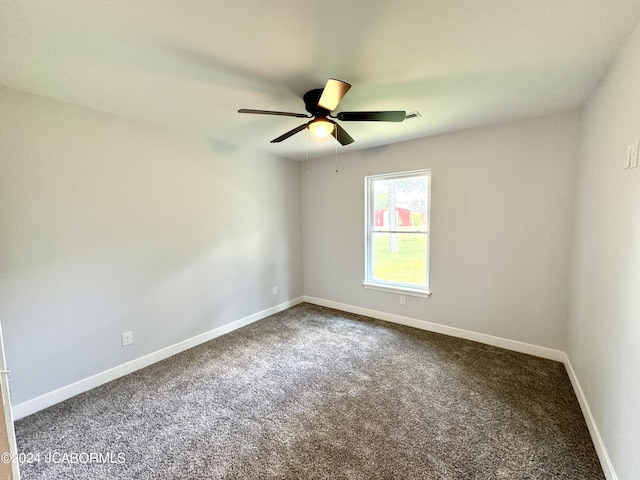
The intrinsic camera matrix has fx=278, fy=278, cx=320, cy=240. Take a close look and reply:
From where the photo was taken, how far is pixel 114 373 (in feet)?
8.09

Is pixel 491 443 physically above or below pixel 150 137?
below

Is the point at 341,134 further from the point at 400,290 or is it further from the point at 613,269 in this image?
the point at 400,290

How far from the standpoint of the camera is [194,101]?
2191 mm

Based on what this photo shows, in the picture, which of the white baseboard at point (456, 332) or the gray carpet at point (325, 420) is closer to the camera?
the gray carpet at point (325, 420)

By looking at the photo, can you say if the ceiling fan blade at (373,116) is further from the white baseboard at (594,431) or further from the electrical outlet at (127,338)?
the electrical outlet at (127,338)

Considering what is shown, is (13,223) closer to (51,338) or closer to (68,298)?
(68,298)

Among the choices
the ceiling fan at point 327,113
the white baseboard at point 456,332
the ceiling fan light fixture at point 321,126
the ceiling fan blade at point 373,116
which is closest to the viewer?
the ceiling fan at point 327,113

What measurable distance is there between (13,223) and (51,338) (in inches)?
35.3

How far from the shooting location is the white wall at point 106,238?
6.51 ft

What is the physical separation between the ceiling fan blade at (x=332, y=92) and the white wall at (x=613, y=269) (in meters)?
1.46

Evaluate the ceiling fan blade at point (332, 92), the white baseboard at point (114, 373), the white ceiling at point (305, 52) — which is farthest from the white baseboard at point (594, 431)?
the white baseboard at point (114, 373)

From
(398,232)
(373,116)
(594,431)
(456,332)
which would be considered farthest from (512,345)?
(373,116)

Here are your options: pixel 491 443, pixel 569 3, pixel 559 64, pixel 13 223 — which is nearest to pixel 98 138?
pixel 13 223

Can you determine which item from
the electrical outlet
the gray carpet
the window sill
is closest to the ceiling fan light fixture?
the gray carpet
